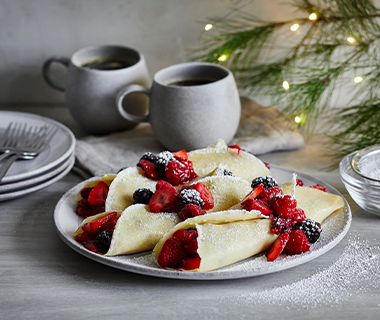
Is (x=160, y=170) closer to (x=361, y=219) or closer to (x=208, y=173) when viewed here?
(x=208, y=173)

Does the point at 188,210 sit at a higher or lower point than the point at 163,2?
lower

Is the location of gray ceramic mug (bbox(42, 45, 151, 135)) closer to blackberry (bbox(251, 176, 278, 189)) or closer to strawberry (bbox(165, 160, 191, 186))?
strawberry (bbox(165, 160, 191, 186))

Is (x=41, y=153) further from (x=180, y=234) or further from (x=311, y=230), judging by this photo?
(x=311, y=230)

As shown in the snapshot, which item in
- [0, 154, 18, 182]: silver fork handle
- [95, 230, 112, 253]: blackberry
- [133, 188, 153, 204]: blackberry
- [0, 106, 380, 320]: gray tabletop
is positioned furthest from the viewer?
[0, 154, 18, 182]: silver fork handle

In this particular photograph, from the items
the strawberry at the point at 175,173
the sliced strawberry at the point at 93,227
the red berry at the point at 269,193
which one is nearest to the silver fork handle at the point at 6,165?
the sliced strawberry at the point at 93,227

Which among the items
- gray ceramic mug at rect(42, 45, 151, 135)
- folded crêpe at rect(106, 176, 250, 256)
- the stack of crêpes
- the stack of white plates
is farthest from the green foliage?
the stack of white plates

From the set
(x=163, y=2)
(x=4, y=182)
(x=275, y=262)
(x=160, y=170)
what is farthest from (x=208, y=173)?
(x=163, y=2)

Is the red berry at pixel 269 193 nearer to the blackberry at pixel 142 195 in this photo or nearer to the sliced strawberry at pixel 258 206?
the sliced strawberry at pixel 258 206
